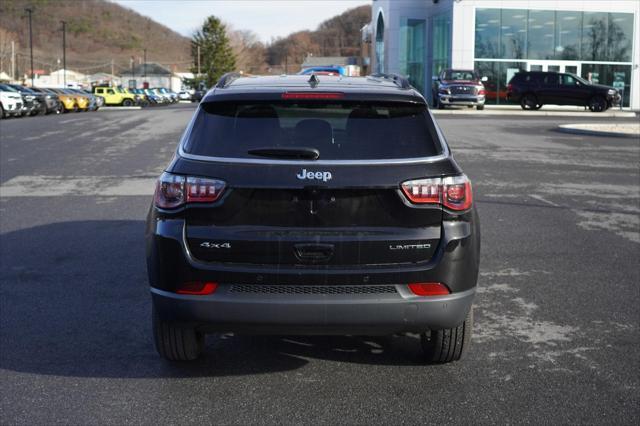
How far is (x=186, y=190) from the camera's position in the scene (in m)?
4.09

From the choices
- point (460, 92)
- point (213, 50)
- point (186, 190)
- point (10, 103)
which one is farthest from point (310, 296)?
point (213, 50)

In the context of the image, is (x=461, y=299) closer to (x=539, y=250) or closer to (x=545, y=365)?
(x=545, y=365)

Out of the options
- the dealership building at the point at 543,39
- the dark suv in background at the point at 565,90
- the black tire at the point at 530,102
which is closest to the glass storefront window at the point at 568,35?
the dealership building at the point at 543,39

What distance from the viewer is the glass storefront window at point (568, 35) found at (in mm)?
49500

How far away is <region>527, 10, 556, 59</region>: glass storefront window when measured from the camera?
161 feet

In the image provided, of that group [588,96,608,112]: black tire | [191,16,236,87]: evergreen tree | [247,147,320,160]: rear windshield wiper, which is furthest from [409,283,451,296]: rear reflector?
[191,16,236,87]: evergreen tree

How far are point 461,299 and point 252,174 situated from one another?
126cm

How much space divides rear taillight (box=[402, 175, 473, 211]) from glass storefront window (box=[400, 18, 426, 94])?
5346 centimetres

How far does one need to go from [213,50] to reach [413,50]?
84.7 meters

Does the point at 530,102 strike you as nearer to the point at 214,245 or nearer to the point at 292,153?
the point at 292,153

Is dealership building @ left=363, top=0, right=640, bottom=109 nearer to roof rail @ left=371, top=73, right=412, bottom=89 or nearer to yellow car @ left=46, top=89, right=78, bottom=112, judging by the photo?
yellow car @ left=46, top=89, right=78, bottom=112

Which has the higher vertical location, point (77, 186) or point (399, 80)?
point (399, 80)

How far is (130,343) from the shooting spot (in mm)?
5109

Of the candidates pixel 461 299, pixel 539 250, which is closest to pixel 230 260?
pixel 461 299
